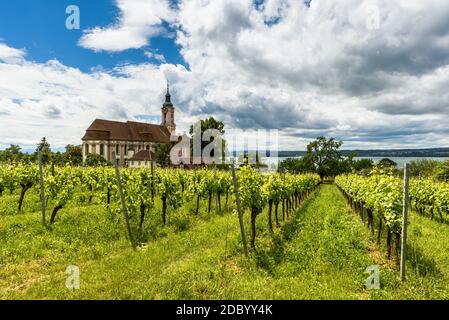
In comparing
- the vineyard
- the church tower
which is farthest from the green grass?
the church tower

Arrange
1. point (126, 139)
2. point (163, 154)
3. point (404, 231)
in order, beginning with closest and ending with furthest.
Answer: point (404, 231) < point (163, 154) < point (126, 139)

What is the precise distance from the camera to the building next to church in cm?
7412

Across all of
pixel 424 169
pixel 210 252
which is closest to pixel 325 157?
pixel 424 169

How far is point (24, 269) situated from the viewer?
6695mm

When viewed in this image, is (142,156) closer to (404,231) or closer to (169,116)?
A: (169,116)

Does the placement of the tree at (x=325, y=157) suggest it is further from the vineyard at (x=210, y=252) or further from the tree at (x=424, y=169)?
the vineyard at (x=210, y=252)

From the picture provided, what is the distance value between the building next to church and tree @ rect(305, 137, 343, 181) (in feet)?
127

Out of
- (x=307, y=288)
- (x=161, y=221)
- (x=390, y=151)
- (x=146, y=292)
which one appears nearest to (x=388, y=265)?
(x=307, y=288)

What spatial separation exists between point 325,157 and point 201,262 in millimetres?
70533

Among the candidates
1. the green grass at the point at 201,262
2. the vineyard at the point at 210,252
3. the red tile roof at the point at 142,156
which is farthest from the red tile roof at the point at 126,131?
the green grass at the point at 201,262

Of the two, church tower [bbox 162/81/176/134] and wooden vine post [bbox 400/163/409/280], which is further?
church tower [bbox 162/81/176/134]

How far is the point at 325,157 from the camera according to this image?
2881 inches

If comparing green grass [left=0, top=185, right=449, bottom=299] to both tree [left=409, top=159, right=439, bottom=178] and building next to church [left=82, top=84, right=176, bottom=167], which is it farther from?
building next to church [left=82, top=84, right=176, bottom=167]
